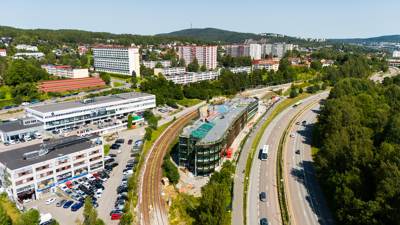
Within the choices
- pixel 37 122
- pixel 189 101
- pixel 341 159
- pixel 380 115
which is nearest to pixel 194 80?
pixel 189 101

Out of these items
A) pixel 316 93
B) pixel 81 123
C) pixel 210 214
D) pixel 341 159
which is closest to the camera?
pixel 210 214

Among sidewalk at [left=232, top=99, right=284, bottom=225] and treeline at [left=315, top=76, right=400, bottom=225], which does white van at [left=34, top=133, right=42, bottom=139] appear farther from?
treeline at [left=315, top=76, right=400, bottom=225]

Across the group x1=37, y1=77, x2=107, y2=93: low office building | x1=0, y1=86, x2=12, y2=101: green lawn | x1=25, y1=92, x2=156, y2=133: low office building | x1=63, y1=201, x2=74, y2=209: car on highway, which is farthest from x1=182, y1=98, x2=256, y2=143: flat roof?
x1=0, y1=86, x2=12, y2=101: green lawn

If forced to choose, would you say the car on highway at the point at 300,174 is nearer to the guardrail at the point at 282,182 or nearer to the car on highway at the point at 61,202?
the guardrail at the point at 282,182

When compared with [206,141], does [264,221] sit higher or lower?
lower

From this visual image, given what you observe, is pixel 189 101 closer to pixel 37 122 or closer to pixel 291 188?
pixel 37 122

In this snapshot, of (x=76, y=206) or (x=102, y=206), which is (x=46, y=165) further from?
(x=102, y=206)

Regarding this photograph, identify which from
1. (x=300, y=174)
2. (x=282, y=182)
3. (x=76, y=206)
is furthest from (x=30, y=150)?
(x=300, y=174)

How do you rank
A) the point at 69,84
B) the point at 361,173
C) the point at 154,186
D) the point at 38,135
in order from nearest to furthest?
the point at 361,173 < the point at 154,186 < the point at 38,135 < the point at 69,84
